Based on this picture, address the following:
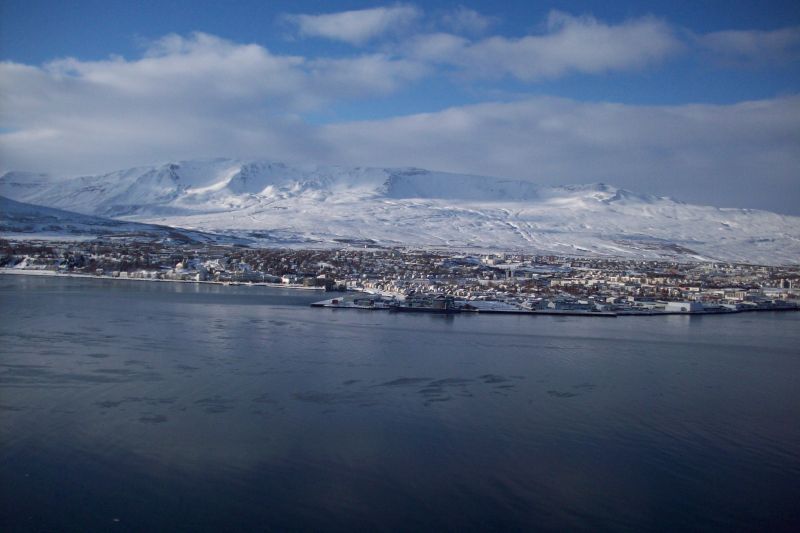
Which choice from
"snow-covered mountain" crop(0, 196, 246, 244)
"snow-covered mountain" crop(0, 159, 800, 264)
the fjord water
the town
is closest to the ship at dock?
the town

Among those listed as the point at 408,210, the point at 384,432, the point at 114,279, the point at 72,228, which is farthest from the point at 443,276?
the point at 408,210

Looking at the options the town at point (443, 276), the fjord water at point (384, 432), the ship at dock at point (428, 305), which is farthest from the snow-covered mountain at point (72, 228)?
the fjord water at point (384, 432)

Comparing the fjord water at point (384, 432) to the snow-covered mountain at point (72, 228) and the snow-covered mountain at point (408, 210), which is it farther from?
the snow-covered mountain at point (408, 210)

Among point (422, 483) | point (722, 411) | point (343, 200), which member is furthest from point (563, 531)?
point (343, 200)

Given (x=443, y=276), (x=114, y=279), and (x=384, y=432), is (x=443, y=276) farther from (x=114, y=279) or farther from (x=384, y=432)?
(x=384, y=432)

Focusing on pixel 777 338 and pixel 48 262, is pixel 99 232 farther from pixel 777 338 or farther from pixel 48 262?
pixel 777 338

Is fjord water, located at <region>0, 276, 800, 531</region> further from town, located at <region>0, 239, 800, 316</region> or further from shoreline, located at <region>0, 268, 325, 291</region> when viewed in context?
shoreline, located at <region>0, 268, 325, 291</region>
